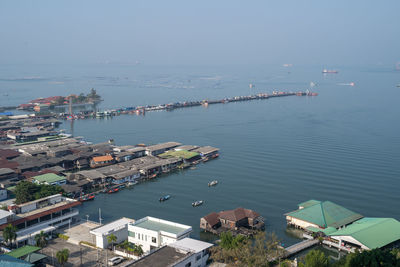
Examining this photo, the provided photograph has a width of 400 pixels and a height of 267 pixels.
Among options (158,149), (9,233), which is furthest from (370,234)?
(158,149)

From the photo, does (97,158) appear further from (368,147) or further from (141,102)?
(141,102)

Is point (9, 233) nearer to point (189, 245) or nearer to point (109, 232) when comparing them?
point (109, 232)

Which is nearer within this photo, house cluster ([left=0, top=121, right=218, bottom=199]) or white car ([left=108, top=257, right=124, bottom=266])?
white car ([left=108, top=257, right=124, bottom=266])

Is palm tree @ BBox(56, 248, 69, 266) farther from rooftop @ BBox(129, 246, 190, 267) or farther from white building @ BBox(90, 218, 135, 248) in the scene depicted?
rooftop @ BBox(129, 246, 190, 267)

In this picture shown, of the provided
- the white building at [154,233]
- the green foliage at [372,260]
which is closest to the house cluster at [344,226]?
the green foliage at [372,260]

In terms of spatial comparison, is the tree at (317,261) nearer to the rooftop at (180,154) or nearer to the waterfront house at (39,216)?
the waterfront house at (39,216)

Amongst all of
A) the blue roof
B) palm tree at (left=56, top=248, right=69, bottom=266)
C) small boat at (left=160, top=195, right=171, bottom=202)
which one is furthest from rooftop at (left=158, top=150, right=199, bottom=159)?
the blue roof

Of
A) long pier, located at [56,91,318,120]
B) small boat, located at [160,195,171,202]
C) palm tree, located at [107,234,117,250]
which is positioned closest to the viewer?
palm tree, located at [107,234,117,250]
